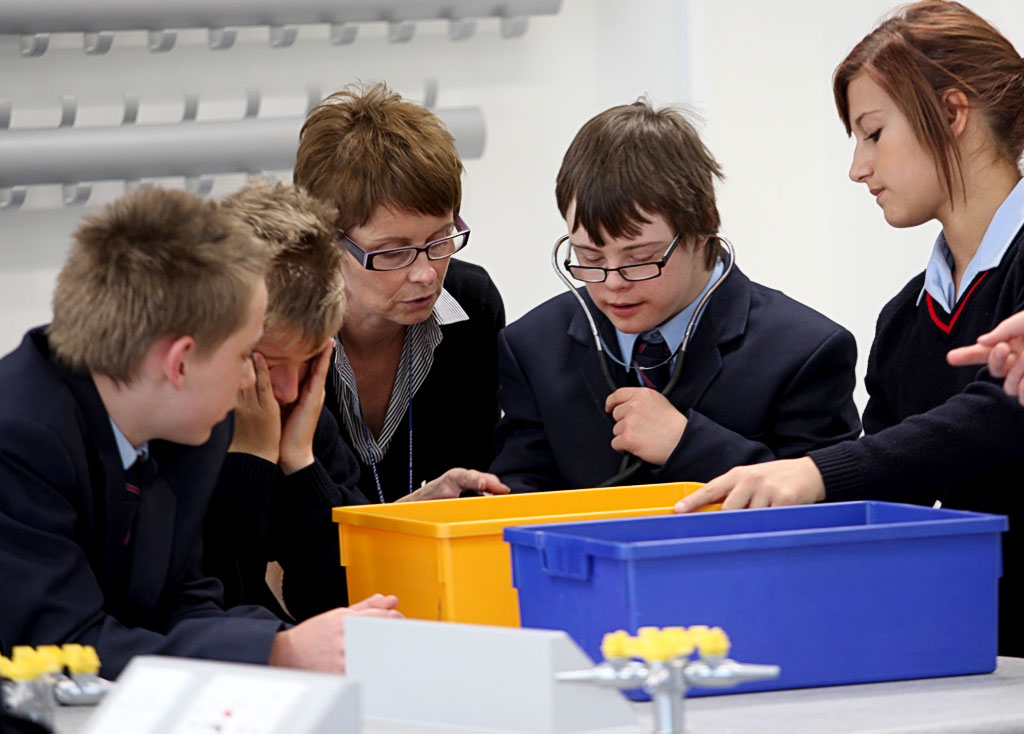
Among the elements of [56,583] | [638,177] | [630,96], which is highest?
[630,96]

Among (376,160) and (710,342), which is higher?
(376,160)

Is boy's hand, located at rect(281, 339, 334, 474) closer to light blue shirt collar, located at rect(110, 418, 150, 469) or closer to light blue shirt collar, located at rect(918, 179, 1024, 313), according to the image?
light blue shirt collar, located at rect(110, 418, 150, 469)

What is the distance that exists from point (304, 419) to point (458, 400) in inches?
22.3

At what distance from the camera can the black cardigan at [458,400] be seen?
225 centimetres

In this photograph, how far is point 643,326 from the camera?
1.95 metres

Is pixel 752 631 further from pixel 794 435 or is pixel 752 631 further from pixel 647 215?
pixel 647 215

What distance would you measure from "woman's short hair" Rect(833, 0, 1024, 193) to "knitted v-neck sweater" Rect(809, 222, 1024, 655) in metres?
0.17

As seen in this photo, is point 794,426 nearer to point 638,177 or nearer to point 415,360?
point 638,177

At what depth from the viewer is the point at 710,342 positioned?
1.94 metres

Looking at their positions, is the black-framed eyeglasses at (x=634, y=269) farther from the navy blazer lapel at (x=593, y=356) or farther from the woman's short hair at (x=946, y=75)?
the woman's short hair at (x=946, y=75)

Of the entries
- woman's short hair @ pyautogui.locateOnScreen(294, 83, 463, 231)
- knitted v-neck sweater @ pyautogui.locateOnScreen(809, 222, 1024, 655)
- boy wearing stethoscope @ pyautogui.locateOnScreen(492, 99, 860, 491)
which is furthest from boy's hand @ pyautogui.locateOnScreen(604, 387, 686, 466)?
woman's short hair @ pyautogui.locateOnScreen(294, 83, 463, 231)

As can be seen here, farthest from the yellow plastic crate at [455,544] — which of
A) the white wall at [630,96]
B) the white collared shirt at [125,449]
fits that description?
the white wall at [630,96]

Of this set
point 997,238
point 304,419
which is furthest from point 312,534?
A: point 997,238

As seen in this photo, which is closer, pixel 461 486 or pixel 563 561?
pixel 563 561
